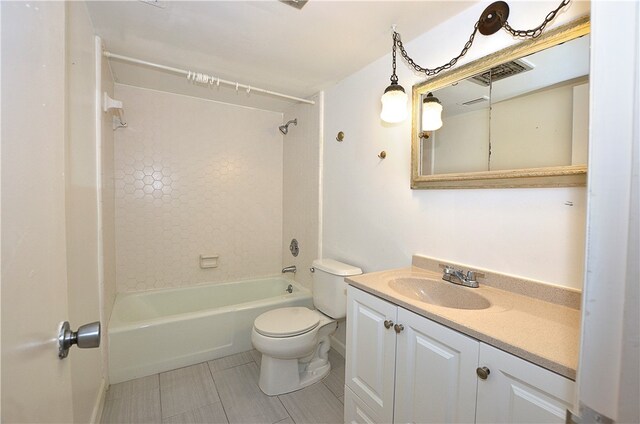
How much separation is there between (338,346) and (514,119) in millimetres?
2073

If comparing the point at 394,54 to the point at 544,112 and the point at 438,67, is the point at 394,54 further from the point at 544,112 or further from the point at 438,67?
the point at 544,112

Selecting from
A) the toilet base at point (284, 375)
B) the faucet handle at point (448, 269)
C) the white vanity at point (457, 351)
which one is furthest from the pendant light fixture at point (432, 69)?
the toilet base at point (284, 375)

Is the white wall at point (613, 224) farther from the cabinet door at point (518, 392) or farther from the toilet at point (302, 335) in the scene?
the toilet at point (302, 335)

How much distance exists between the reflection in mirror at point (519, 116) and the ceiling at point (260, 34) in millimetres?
451

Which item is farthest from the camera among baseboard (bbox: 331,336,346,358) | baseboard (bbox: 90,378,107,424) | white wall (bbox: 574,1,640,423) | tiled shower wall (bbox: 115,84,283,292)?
tiled shower wall (bbox: 115,84,283,292)

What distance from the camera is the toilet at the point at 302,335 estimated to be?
1.82 m

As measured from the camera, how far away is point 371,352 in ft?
4.35

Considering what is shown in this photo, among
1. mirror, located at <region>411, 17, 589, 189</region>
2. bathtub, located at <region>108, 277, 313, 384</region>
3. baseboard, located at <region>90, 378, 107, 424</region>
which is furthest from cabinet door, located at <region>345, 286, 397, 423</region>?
baseboard, located at <region>90, 378, 107, 424</region>

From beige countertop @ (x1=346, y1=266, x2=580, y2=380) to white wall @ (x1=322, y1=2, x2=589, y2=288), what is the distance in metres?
0.14

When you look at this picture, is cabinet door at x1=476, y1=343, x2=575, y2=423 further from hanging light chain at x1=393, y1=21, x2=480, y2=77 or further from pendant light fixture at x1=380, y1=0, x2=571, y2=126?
hanging light chain at x1=393, y1=21, x2=480, y2=77

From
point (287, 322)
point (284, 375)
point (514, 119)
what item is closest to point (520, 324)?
point (514, 119)

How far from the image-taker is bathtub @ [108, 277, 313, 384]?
1.96 m

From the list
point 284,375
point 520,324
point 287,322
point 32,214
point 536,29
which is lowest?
point 284,375

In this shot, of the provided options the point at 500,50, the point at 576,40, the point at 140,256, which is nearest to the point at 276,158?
the point at 140,256
